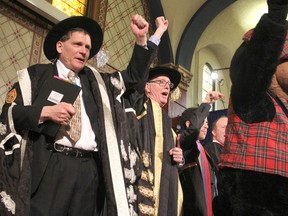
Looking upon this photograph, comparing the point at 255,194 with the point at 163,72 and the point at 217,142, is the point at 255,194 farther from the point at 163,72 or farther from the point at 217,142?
the point at 217,142

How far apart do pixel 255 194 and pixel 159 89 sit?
194 centimetres

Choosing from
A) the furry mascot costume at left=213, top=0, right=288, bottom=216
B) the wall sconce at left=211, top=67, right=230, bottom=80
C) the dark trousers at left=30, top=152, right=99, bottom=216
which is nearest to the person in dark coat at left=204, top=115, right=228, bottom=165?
the dark trousers at left=30, top=152, right=99, bottom=216

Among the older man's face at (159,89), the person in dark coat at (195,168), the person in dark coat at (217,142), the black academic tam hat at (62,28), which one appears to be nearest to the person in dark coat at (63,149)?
the black academic tam hat at (62,28)

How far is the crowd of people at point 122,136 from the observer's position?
1393mm

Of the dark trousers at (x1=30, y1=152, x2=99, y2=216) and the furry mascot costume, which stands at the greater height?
the furry mascot costume

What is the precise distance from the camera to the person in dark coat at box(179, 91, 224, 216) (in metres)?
3.19

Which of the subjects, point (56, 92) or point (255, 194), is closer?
point (255, 194)

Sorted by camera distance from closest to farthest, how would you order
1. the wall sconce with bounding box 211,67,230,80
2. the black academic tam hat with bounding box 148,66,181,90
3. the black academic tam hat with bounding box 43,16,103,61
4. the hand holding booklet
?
the hand holding booklet → the black academic tam hat with bounding box 43,16,103,61 → the black academic tam hat with bounding box 148,66,181,90 → the wall sconce with bounding box 211,67,230,80

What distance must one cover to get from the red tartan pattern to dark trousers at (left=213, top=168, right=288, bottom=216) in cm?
3

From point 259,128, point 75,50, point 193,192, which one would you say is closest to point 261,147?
point 259,128

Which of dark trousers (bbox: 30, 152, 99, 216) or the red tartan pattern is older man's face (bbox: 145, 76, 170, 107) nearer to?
dark trousers (bbox: 30, 152, 99, 216)

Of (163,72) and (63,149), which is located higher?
(163,72)

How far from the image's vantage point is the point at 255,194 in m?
1.34

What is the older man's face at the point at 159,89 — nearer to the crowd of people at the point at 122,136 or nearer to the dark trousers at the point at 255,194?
the crowd of people at the point at 122,136
